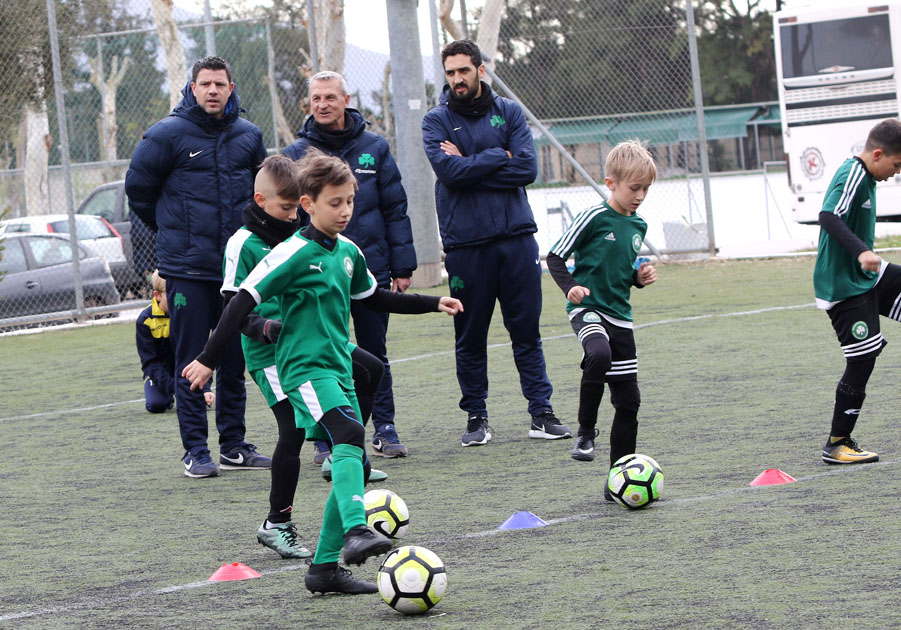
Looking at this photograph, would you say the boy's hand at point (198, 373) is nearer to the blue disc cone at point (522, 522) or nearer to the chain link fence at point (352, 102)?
the blue disc cone at point (522, 522)

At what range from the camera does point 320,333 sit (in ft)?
15.9

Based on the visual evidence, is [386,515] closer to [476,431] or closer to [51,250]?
[476,431]

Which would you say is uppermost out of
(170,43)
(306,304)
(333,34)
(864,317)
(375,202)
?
(170,43)

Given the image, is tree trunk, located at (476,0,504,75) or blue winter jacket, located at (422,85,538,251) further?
tree trunk, located at (476,0,504,75)

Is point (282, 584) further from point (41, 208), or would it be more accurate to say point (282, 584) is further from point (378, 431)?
point (41, 208)

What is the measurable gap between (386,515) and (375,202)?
2.80 meters

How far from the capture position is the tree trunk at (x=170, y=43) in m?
23.0

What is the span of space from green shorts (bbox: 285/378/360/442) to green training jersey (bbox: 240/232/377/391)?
29 mm

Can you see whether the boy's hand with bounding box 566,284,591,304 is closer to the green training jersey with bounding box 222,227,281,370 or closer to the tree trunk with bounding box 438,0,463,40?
the green training jersey with bounding box 222,227,281,370

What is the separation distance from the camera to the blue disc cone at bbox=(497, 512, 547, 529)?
18.1 feet

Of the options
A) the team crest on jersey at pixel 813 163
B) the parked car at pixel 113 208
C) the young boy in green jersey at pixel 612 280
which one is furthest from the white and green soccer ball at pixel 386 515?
the team crest on jersey at pixel 813 163

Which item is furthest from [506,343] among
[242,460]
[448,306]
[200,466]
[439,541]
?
[448,306]

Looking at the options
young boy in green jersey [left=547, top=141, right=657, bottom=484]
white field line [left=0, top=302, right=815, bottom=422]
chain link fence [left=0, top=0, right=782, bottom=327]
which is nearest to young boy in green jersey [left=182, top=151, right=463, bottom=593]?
young boy in green jersey [left=547, top=141, right=657, bottom=484]

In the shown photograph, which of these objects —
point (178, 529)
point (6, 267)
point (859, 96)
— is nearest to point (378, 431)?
point (178, 529)
